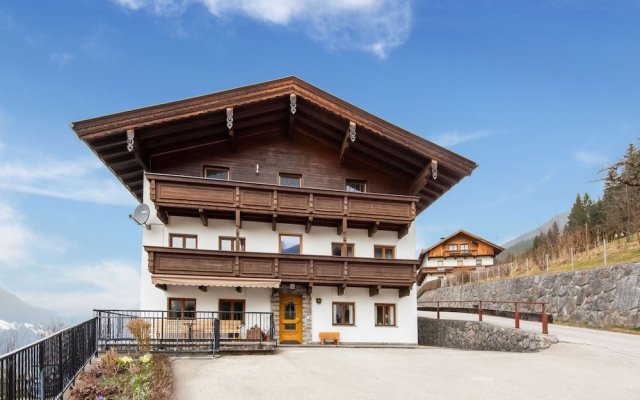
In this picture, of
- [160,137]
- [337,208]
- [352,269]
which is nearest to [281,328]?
[352,269]

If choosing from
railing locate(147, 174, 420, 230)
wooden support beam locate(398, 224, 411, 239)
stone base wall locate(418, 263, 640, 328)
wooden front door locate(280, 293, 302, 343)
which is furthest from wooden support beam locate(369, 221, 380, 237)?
stone base wall locate(418, 263, 640, 328)

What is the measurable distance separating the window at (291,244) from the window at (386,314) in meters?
4.52

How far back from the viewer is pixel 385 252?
922 inches

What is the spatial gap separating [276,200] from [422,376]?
10.8 m

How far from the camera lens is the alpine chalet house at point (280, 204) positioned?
20.0 m

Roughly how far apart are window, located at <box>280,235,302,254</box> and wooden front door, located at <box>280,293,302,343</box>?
193cm

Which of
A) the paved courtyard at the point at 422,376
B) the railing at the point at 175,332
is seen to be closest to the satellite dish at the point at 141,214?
the railing at the point at 175,332

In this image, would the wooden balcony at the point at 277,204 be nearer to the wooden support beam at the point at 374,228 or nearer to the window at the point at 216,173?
the wooden support beam at the point at 374,228

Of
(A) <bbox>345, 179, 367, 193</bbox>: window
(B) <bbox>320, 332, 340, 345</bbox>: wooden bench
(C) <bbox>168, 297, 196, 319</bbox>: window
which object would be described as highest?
(A) <bbox>345, 179, 367, 193</bbox>: window

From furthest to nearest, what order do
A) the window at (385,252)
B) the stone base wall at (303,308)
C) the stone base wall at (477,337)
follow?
the window at (385,252) → the stone base wall at (303,308) → the stone base wall at (477,337)

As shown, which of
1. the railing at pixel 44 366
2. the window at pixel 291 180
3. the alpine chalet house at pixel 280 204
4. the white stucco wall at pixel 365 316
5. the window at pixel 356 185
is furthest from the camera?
the window at pixel 356 185

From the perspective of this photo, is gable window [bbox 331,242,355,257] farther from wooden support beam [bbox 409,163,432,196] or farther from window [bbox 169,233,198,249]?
window [bbox 169,233,198,249]

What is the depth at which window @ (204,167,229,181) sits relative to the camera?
22109 millimetres

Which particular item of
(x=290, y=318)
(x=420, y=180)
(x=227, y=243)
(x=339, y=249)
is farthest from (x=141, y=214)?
(x=420, y=180)
